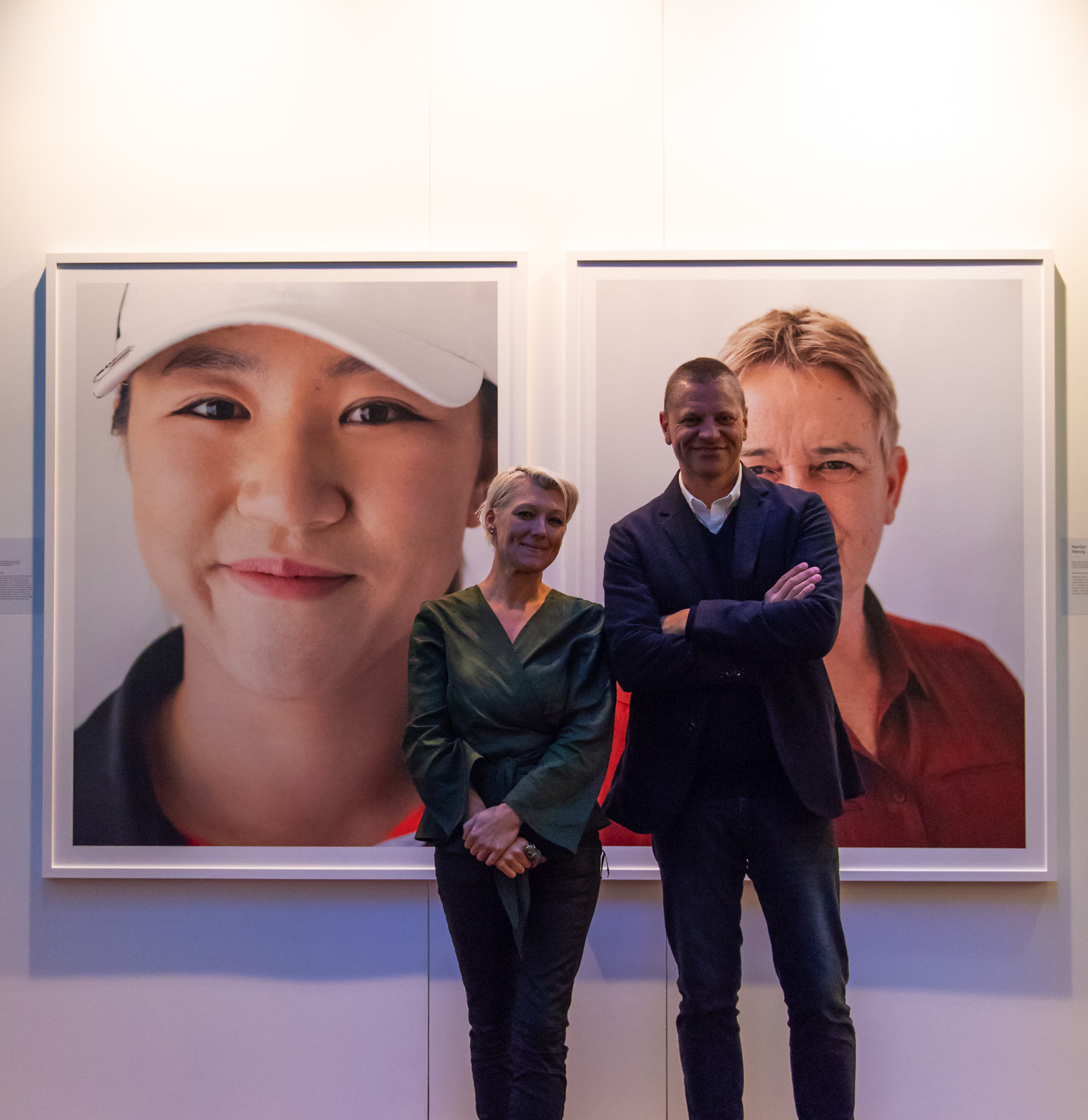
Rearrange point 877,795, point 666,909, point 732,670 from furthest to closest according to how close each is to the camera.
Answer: point 877,795 → point 666,909 → point 732,670

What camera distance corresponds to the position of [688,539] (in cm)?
214

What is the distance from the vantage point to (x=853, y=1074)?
203 cm

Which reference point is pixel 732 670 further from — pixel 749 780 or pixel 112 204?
pixel 112 204

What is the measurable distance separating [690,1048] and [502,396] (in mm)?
1840

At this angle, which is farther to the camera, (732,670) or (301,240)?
(301,240)

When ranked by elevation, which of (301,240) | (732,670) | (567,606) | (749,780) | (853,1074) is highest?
(301,240)

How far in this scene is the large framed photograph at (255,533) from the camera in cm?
271

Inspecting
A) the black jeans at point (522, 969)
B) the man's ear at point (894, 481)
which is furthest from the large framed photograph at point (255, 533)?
the man's ear at point (894, 481)

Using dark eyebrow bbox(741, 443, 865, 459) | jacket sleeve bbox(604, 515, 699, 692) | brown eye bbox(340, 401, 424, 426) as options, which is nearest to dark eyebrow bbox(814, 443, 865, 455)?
dark eyebrow bbox(741, 443, 865, 459)

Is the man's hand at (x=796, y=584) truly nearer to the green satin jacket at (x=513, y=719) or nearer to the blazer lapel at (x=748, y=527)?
the blazer lapel at (x=748, y=527)

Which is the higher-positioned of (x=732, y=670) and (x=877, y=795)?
(x=732, y=670)

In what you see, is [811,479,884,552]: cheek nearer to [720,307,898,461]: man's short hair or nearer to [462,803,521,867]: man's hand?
[720,307,898,461]: man's short hair

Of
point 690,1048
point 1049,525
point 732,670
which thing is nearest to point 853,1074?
point 690,1048

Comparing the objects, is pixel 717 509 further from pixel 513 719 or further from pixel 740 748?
pixel 513 719
